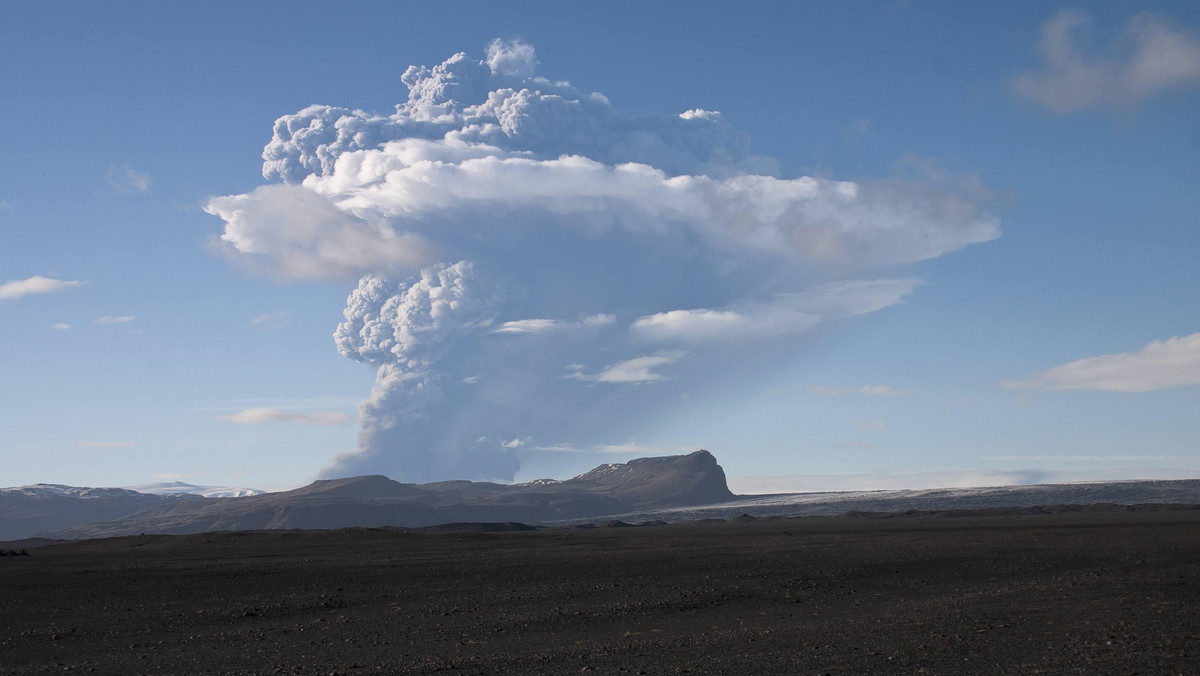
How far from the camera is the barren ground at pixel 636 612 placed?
48.4 feet

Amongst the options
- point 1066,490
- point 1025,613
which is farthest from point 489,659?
point 1066,490

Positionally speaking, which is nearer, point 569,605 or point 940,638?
point 940,638

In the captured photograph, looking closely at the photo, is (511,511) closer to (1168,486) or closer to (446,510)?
(446,510)

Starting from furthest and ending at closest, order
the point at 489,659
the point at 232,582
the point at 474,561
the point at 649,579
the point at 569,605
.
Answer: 1. the point at 474,561
2. the point at 232,582
3. the point at 649,579
4. the point at 569,605
5. the point at 489,659

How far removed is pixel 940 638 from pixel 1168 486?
147m

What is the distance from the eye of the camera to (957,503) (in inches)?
4897

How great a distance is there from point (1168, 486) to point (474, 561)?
137 metres

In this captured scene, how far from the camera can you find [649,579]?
27.3 m

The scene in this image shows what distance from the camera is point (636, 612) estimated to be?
2050 centimetres

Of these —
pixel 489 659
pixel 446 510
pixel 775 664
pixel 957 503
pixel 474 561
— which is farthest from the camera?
pixel 446 510

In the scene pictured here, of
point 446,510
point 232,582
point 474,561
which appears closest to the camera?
point 232,582

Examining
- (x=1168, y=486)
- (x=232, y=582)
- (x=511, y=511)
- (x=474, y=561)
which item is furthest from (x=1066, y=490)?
(x=232, y=582)

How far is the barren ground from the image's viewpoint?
1476cm

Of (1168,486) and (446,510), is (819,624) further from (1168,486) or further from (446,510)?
(446,510)
